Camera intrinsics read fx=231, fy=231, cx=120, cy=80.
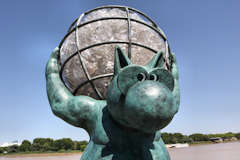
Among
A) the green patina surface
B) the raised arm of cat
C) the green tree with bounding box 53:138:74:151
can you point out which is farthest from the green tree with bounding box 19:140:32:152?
the green patina surface

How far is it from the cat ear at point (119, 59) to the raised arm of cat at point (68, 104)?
62cm

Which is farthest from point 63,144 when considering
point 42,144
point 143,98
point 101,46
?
point 143,98

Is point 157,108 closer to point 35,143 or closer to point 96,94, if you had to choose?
point 96,94

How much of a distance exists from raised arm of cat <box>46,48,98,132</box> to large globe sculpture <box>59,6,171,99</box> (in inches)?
4.9

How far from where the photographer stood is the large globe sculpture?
2658 mm

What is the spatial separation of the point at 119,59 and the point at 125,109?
0.55 m

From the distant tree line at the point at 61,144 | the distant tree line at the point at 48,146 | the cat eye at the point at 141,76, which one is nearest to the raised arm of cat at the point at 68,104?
the cat eye at the point at 141,76

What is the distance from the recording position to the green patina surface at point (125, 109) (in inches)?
76.6

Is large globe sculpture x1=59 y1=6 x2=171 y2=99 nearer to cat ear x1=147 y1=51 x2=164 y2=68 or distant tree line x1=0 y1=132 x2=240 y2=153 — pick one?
cat ear x1=147 y1=51 x2=164 y2=68

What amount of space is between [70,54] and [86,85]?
0.44 m

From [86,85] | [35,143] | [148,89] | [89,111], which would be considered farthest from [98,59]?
[35,143]

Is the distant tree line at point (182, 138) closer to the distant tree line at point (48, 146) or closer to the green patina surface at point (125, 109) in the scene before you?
the distant tree line at point (48, 146)

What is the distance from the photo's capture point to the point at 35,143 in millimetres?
62062

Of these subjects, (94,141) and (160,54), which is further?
(94,141)
